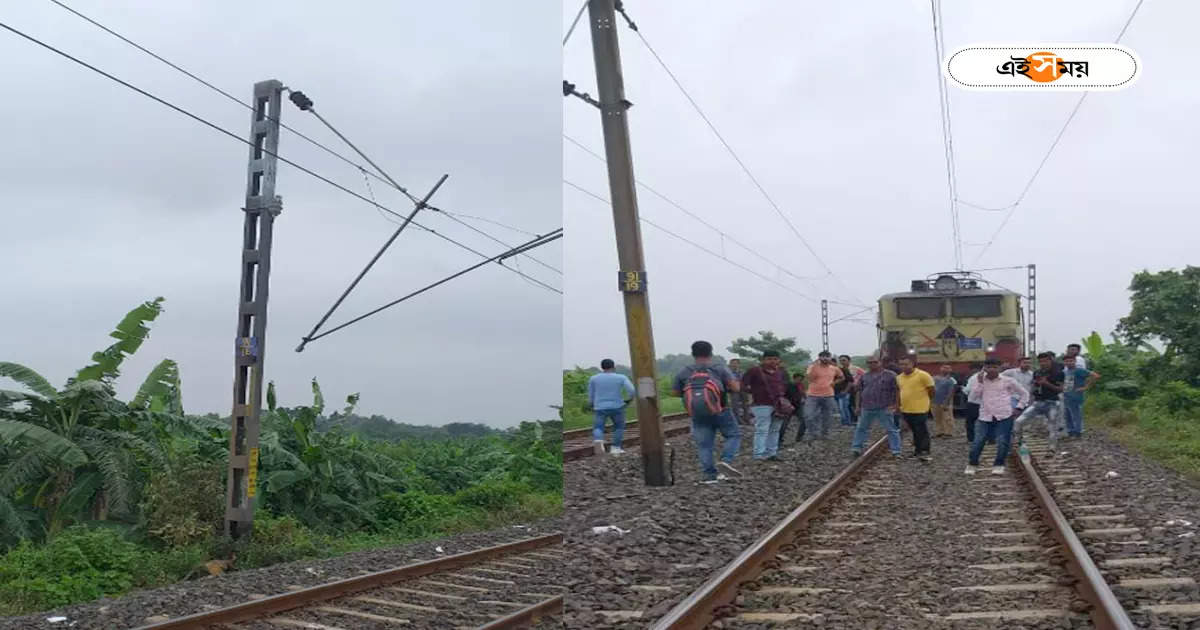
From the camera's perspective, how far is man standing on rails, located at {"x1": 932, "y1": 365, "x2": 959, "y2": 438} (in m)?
16.3

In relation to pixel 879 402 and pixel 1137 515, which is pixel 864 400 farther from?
pixel 1137 515

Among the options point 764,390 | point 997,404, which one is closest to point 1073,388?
point 997,404

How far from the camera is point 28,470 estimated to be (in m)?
12.6

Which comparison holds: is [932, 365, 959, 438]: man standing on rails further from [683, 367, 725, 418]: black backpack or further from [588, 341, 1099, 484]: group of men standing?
[683, 367, 725, 418]: black backpack

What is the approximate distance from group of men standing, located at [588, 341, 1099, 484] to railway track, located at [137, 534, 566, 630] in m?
2.43

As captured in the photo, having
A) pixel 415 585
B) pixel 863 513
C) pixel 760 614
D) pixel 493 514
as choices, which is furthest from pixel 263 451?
pixel 760 614

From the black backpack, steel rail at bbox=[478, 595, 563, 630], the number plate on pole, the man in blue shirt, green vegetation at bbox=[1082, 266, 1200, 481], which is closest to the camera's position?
steel rail at bbox=[478, 595, 563, 630]

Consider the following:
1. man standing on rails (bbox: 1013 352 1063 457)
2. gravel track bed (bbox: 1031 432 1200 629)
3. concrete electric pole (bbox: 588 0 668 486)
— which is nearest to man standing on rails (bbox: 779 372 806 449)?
man standing on rails (bbox: 1013 352 1063 457)

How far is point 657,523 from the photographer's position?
874cm

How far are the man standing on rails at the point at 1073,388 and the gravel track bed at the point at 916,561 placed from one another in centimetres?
484

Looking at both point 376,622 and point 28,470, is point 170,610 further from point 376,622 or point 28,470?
point 28,470

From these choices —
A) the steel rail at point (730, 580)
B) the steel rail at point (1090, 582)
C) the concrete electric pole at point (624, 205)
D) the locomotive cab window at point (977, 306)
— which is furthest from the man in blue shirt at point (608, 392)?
the locomotive cab window at point (977, 306)

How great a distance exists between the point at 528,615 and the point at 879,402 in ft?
22.9

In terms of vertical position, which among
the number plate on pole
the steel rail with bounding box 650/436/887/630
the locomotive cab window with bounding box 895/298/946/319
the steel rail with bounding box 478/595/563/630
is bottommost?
the steel rail with bounding box 478/595/563/630
